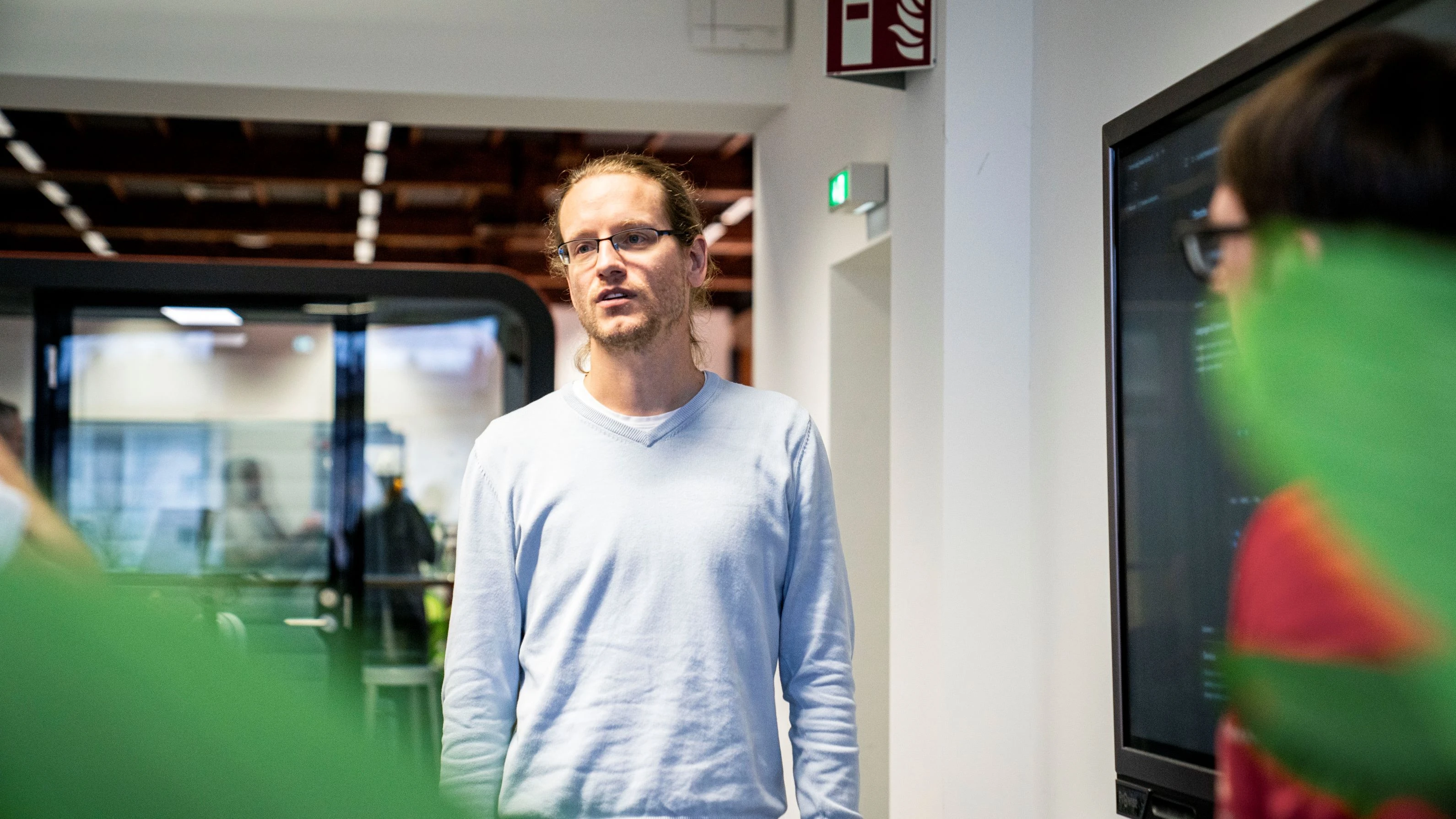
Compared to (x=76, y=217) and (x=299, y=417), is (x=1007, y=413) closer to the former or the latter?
(x=299, y=417)

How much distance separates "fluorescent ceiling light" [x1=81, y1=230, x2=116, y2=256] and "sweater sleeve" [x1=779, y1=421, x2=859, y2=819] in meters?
9.90

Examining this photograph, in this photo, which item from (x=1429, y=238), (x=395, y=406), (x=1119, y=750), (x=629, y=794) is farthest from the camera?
(x=395, y=406)

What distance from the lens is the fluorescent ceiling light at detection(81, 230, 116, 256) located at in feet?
33.2

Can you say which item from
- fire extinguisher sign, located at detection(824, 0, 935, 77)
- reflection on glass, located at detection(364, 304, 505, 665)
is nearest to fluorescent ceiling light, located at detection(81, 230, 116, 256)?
reflection on glass, located at detection(364, 304, 505, 665)

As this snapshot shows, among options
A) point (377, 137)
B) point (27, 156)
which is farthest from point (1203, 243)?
point (27, 156)

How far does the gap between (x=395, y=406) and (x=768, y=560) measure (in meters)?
3.13

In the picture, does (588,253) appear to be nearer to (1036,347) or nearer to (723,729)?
(723,729)

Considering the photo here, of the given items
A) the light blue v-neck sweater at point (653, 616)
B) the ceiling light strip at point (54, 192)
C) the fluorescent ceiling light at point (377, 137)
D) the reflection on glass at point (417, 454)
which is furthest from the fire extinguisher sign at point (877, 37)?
the fluorescent ceiling light at point (377, 137)

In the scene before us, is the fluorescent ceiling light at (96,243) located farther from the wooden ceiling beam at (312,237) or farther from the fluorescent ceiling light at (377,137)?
the fluorescent ceiling light at (377,137)

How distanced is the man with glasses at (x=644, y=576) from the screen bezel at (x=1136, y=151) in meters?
0.51

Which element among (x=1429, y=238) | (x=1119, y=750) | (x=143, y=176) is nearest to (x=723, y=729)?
(x=1119, y=750)

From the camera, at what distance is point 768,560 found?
1.45m

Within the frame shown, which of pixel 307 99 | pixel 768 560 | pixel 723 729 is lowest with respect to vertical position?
pixel 723 729

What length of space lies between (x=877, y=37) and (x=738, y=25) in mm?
1726
